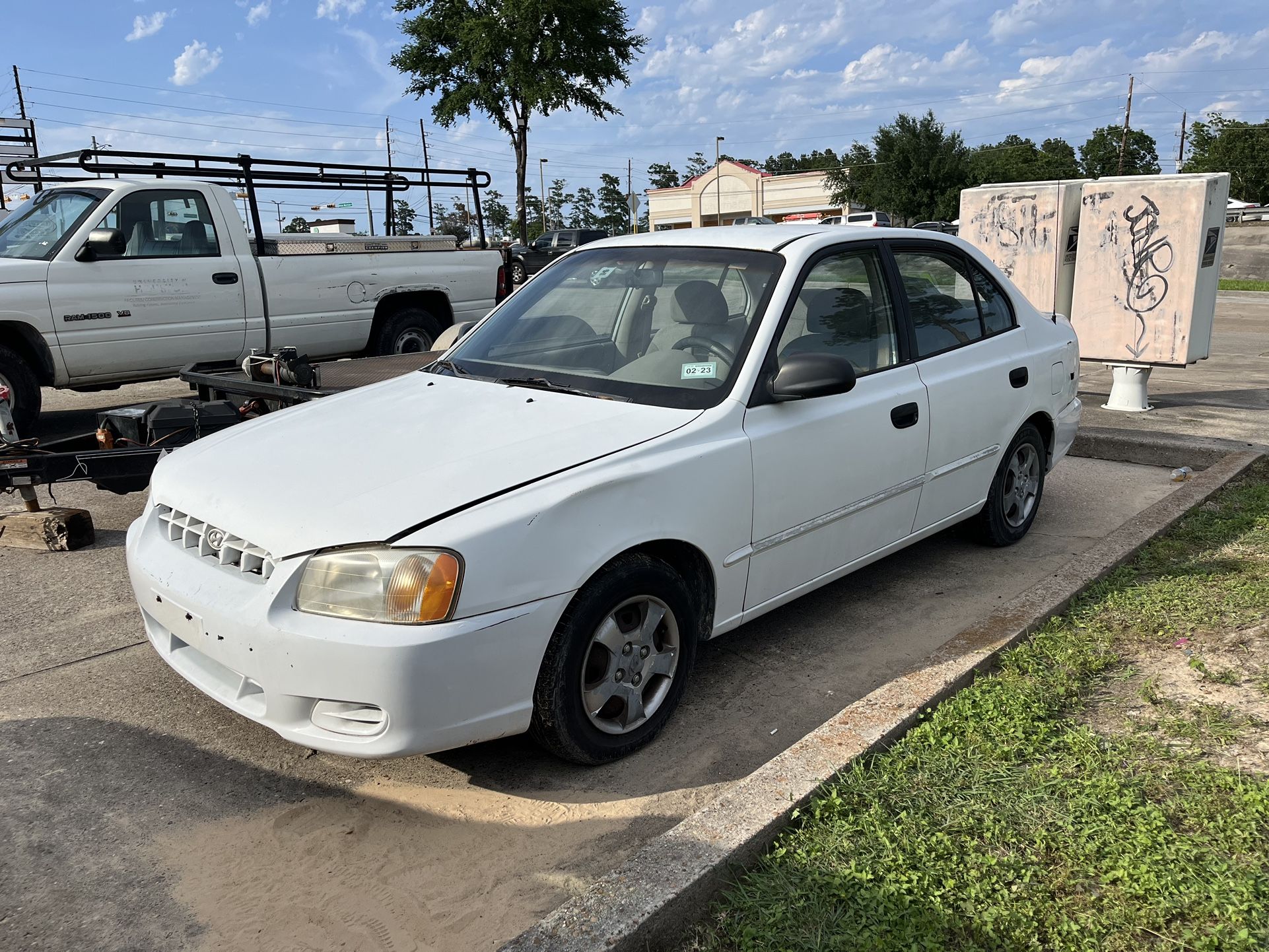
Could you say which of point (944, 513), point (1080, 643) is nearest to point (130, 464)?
point (944, 513)


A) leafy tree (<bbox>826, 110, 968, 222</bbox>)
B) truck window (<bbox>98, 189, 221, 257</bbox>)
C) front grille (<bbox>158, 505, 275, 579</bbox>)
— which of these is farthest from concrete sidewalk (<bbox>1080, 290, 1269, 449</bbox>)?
leafy tree (<bbox>826, 110, 968, 222</bbox>)

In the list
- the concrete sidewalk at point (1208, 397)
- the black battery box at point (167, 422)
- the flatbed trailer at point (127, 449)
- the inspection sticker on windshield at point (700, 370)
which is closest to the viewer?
the inspection sticker on windshield at point (700, 370)

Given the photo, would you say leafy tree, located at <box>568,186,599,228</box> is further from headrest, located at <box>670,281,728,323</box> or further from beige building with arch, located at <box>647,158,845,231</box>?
headrest, located at <box>670,281,728,323</box>

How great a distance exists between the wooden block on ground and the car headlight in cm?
342

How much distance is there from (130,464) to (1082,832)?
14.7ft

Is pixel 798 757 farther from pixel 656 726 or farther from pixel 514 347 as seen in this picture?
pixel 514 347

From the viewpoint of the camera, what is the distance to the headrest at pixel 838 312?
3.92 metres

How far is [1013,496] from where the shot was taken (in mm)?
5203

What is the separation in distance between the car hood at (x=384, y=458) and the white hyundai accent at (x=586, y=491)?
0.01 meters

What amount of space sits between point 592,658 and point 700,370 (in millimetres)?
1128

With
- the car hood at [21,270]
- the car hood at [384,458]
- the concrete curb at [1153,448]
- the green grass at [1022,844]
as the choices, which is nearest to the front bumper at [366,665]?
the car hood at [384,458]

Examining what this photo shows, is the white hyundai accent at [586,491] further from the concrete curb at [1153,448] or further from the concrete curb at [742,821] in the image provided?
the concrete curb at [1153,448]

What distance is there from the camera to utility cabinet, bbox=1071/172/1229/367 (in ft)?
28.6

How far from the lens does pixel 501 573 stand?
2.72 m
